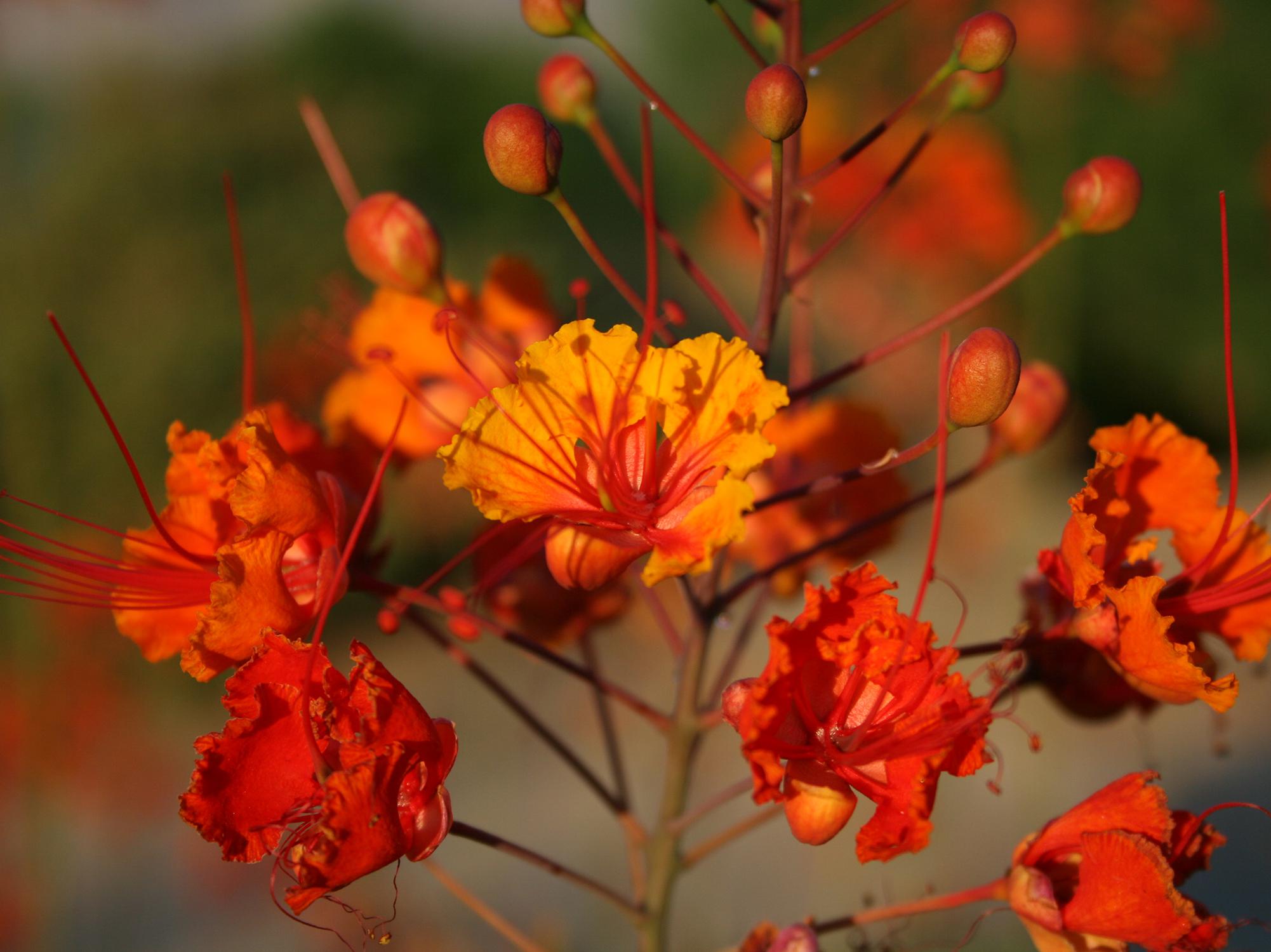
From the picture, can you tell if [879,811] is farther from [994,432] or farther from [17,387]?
[17,387]

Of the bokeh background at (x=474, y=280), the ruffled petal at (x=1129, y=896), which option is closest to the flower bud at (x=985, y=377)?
the ruffled petal at (x=1129, y=896)

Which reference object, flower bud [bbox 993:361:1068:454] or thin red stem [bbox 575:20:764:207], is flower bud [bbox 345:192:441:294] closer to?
thin red stem [bbox 575:20:764:207]

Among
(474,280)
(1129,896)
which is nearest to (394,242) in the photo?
(1129,896)

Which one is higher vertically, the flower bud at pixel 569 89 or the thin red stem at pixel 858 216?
the flower bud at pixel 569 89

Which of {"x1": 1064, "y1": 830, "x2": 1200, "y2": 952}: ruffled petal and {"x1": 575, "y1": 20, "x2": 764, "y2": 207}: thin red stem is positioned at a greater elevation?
{"x1": 575, "y1": 20, "x2": 764, "y2": 207}: thin red stem

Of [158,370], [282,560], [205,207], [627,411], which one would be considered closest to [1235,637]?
[627,411]

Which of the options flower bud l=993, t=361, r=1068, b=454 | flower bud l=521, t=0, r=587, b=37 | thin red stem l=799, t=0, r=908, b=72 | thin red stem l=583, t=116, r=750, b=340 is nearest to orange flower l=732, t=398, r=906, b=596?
flower bud l=993, t=361, r=1068, b=454

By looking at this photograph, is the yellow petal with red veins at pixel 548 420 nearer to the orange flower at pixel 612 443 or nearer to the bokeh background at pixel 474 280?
the orange flower at pixel 612 443
